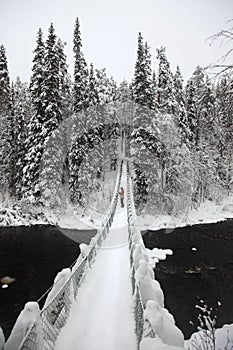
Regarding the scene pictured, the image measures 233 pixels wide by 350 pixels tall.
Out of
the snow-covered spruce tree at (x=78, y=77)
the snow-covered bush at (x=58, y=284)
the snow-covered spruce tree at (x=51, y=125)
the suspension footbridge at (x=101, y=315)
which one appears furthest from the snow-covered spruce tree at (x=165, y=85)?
the snow-covered bush at (x=58, y=284)

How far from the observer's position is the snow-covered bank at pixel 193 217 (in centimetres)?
2277

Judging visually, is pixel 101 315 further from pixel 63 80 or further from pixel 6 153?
pixel 6 153

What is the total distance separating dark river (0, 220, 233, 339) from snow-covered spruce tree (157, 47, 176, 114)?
10500 mm

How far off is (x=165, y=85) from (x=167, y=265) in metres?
15.6

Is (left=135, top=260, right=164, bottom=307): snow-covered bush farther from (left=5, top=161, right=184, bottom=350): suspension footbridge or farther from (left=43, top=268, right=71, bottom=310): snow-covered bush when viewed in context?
(left=43, top=268, right=71, bottom=310): snow-covered bush

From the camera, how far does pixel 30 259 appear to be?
14.5 metres

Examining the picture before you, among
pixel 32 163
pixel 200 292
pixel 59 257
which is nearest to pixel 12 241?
pixel 59 257

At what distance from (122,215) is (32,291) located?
6638 millimetres

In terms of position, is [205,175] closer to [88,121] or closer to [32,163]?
[88,121]

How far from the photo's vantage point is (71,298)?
5539 mm

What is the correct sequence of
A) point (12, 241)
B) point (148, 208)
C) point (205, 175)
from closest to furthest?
point (12, 241) < point (148, 208) < point (205, 175)

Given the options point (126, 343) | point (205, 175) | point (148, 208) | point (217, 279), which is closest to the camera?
point (126, 343)

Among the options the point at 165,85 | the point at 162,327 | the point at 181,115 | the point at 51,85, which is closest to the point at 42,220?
the point at 51,85

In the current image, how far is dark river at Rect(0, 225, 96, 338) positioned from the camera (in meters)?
10.3
